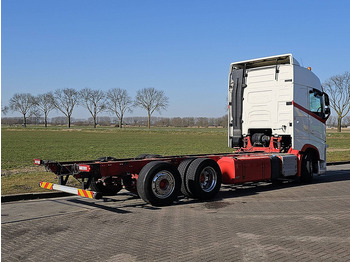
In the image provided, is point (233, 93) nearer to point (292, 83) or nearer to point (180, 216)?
point (292, 83)

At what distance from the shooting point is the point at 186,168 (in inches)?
359

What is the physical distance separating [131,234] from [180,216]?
59.8 inches

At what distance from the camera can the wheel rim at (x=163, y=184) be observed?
27.2ft

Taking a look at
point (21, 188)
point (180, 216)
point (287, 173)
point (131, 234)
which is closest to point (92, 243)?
point (131, 234)

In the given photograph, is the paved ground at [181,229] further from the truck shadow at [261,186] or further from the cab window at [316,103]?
the cab window at [316,103]

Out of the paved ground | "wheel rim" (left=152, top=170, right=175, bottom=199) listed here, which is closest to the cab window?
the paved ground

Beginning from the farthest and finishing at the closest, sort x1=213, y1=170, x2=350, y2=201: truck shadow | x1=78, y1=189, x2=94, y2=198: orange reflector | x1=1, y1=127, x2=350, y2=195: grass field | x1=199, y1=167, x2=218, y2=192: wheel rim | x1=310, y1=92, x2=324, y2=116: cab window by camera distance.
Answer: x1=310, y1=92, x2=324, y2=116: cab window
x1=1, y1=127, x2=350, y2=195: grass field
x1=213, y1=170, x2=350, y2=201: truck shadow
x1=199, y1=167, x2=218, y2=192: wheel rim
x1=78, y1=189, x2=94, y2=198: orange reflector

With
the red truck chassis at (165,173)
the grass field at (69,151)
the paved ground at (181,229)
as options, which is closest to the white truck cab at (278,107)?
the red truck chassis at (165,173)

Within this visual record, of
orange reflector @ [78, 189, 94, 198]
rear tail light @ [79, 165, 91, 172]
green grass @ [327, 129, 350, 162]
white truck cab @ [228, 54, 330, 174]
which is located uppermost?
white truck cab @ [228, 54, 330, 174]

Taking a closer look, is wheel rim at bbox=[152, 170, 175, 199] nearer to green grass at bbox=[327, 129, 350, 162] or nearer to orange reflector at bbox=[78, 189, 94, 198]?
orange reflector at bbox=[78, 189, 94, 198]

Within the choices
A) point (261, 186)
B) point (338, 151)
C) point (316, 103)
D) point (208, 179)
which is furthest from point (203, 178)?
point (338, 151)

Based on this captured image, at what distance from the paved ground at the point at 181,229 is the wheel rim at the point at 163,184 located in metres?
0.37

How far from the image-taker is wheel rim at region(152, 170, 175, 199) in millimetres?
8289

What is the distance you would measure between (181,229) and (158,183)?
6.66 feet
